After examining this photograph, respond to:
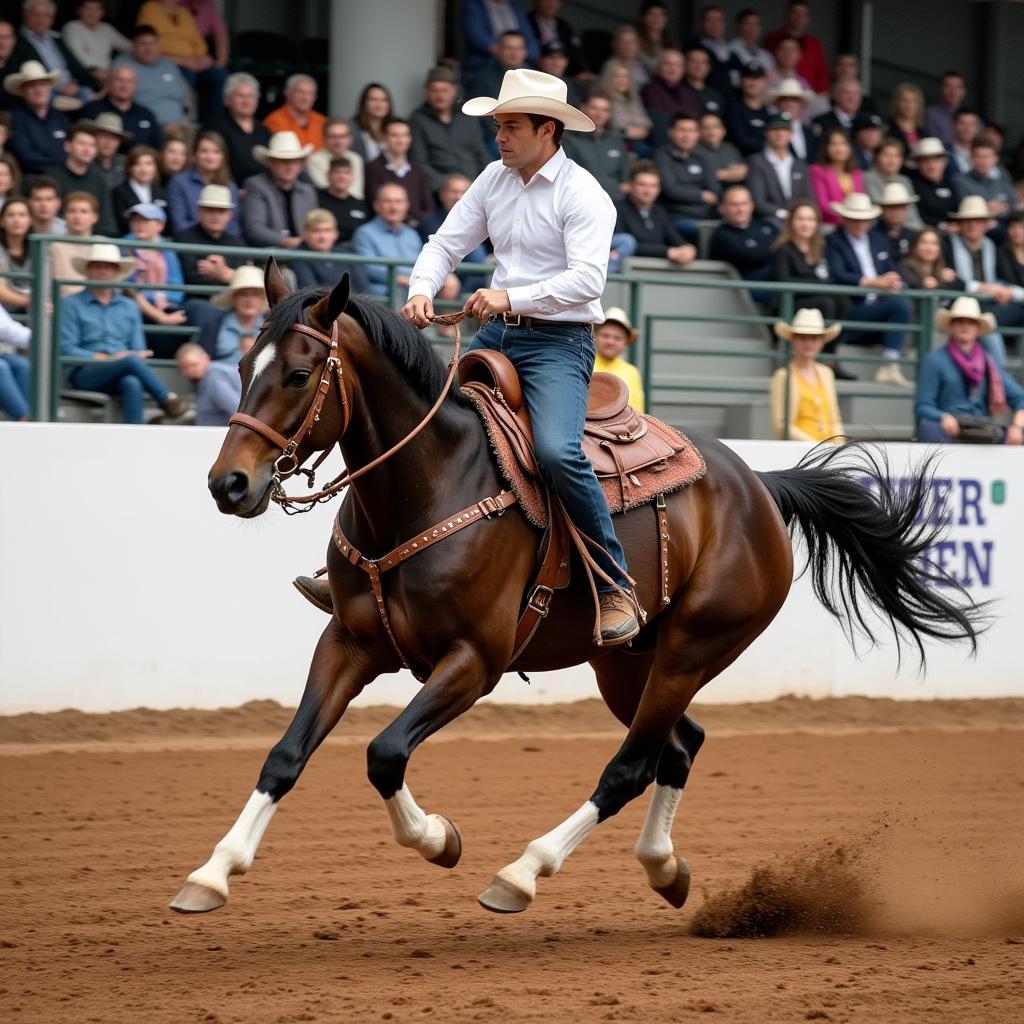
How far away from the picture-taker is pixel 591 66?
1554 centimetres

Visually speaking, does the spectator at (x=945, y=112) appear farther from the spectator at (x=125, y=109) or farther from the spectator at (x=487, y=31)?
the spectator at (x=125, y=109)

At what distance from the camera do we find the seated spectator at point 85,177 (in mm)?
10508

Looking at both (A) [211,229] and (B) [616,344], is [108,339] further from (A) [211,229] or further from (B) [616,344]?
(B) [616,344]

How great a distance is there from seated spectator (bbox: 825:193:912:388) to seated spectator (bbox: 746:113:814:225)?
1.28 ft

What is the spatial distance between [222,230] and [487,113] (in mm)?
5128

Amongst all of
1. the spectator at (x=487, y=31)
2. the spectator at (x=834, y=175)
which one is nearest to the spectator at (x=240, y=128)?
the spectator at (x=487, y=31)

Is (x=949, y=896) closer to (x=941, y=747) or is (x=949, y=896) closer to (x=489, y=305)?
(x=489, y=305)

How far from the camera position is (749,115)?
15.0 meters

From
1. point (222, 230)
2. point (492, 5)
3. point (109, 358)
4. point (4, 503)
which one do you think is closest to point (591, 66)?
point (492, 5)

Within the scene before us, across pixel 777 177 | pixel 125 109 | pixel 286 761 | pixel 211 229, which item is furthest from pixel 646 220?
pixel 286 761

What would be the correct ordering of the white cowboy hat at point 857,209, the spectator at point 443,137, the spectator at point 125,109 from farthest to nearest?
the white cowboy hat at point 857,209
the spectator at point 443,137
the spectator at point 125,109

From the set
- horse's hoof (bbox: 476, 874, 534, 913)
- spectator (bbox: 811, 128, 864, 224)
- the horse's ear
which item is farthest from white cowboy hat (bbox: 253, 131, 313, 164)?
horse's hoof (bbox: 476, 874, 534, 913)

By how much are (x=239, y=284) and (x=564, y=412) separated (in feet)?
14.4

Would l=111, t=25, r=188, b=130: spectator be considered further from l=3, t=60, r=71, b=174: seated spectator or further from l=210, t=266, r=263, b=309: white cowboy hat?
l=210, t=266, r=263, b=309: white cowboy hat
